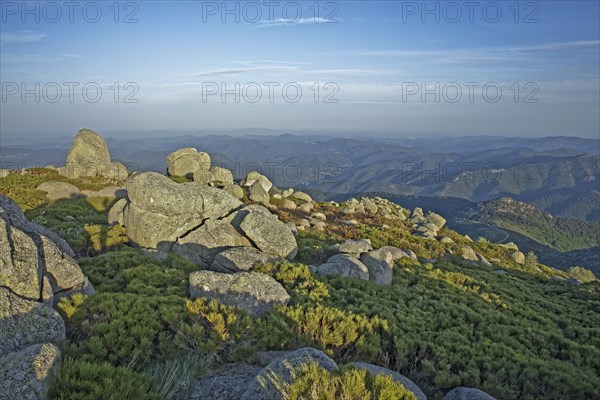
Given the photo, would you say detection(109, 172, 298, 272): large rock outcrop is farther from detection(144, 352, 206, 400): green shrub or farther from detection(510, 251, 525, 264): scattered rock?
detection(510, 251, 525, 264): scattered rock

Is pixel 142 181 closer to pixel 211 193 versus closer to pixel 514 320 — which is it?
pixel 211 193

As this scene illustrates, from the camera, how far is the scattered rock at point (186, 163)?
156 ft

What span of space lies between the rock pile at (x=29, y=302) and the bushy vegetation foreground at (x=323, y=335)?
431 mm

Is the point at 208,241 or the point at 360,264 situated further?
the point at 360,264

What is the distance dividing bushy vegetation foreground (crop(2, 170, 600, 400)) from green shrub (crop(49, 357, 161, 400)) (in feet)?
0.07

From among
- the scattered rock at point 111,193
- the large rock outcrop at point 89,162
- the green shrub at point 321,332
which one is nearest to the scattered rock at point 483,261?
the green shrub at point 321,332

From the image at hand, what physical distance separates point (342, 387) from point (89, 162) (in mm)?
46506

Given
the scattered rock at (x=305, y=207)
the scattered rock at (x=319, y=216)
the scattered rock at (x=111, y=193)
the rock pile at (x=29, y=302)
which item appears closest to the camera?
the rock pile at (x=29, y=302)

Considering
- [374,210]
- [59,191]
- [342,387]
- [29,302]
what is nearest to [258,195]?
[59,191]

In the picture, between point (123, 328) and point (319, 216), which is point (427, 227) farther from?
point (123, 328)

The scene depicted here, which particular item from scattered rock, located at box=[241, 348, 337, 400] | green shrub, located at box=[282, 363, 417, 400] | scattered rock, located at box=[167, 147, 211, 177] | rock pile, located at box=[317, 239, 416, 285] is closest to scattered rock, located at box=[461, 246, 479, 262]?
rock pile, located at box=[317, 239, 416, 285]

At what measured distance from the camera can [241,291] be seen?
12078 mm

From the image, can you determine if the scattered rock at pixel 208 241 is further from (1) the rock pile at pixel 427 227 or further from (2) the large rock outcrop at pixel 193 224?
(1) the rock pile at pixel 427 227

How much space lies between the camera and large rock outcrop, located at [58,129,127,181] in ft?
141
